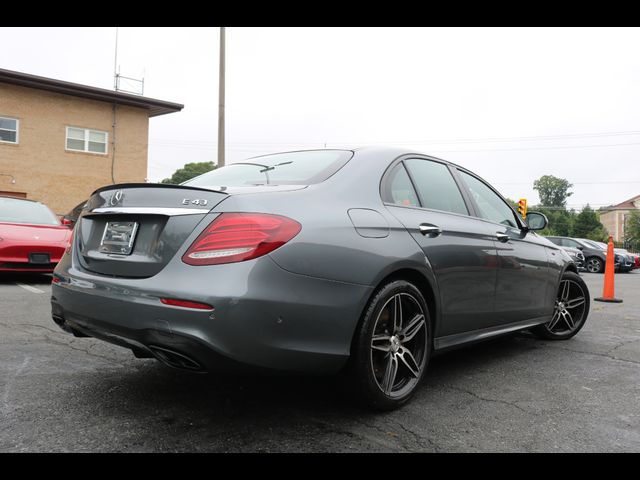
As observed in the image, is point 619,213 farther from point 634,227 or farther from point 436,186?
point 436,186

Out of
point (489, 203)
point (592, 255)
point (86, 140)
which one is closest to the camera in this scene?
point (489, 203)

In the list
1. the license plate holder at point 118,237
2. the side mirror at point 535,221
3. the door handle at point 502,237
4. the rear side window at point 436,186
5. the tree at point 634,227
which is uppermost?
the tree at point 634,227

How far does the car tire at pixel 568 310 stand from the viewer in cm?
504

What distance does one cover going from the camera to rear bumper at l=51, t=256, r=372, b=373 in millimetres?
2305

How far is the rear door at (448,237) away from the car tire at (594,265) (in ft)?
64.7

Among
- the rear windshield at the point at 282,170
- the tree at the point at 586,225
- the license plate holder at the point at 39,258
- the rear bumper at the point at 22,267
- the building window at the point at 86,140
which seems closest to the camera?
the rear windshield at the point at 282,170

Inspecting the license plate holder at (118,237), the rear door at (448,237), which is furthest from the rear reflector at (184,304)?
the rear door at (448,237)

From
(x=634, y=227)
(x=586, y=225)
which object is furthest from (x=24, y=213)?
(x=586, y=225)

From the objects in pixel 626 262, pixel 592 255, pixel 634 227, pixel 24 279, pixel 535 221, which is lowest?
pixel 24 279

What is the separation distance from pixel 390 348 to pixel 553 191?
120711 millimetres

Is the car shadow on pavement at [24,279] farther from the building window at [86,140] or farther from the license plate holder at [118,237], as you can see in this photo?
the building window at [86,140]

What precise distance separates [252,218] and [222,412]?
3.48 ft

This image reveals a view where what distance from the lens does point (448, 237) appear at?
11.1 ft
